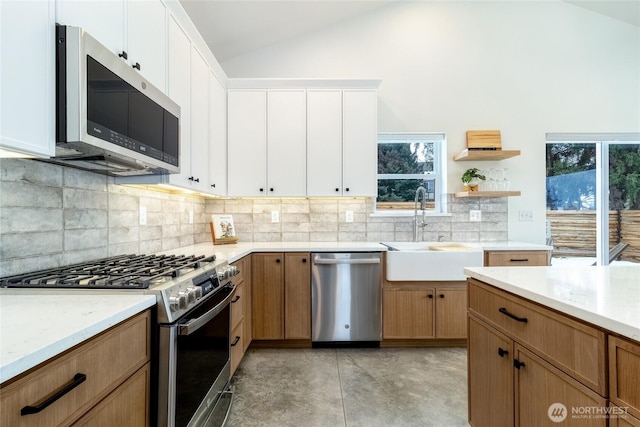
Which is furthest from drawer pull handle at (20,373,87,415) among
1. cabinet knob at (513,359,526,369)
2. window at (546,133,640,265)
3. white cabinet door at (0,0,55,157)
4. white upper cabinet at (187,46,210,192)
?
window at (546,133,640,265)

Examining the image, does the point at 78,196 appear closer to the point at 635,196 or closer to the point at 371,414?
the point at 371,414

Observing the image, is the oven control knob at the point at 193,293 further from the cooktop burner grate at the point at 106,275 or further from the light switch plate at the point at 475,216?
the light switch plate at the point at 475,216

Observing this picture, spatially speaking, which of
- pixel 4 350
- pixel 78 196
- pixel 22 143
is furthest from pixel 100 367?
pixel 78 196

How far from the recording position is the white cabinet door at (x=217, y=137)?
2.42 metres

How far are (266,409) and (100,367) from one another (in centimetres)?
127

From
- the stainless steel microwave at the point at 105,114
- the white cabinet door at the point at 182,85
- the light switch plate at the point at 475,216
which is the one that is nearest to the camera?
the stainless steel microwave at the point at 105,114

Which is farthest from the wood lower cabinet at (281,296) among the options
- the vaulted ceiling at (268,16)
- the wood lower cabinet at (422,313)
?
the vaulted ceiling at (268,16)

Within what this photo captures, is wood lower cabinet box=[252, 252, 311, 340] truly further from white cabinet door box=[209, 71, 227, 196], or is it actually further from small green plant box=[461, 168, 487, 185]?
small green plant box=[461, 168, 487, 185]

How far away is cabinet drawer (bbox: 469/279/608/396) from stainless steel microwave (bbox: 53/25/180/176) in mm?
1623

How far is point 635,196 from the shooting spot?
3.19 metres

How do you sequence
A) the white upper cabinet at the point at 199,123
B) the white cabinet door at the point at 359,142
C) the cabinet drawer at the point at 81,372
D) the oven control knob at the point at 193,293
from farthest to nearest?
the white cabinet door at the point at 359,142, the white upper cabinet at the point at 199,123, the oven control knob at the point at 193,293, the cabinet drawer at the point at 81,372

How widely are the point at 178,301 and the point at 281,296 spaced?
58.9 inches

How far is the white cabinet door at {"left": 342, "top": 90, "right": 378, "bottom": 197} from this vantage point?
2.76 m

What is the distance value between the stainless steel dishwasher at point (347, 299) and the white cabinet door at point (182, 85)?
1215mm
